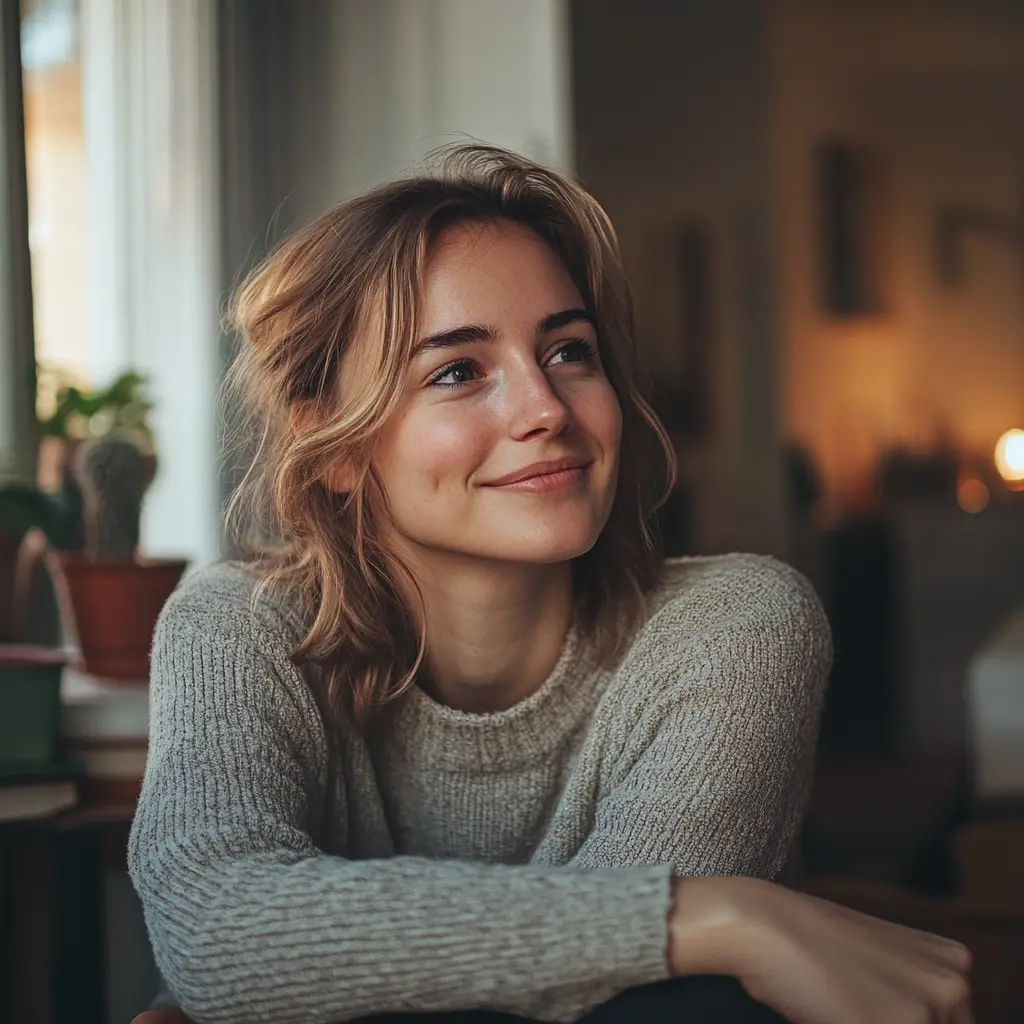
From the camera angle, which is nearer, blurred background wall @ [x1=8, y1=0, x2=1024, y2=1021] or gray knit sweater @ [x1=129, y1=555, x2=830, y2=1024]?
gray knit sweater @ [x1=129, y1=555, x2=830, y2=1024]

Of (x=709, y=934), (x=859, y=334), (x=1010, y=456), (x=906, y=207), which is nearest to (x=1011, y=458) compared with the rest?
(x=1010, y=456)

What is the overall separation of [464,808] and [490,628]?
185 mm

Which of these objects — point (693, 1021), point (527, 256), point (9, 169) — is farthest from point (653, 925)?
point (9, 169)

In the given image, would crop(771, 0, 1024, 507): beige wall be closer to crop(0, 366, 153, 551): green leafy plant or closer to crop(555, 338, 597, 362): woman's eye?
crop(0, 366, 153, 551): green leafy plant

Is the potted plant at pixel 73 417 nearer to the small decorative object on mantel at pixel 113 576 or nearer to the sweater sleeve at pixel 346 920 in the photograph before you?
the small decorative object on mantel at pixel 113 576

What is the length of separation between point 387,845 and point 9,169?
1.12 m

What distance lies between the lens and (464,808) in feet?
4.28

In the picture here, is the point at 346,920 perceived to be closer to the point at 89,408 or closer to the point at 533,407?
the point at 533,407

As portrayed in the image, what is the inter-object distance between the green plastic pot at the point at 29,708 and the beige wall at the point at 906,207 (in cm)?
179

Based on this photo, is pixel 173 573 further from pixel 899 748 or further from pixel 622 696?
pixel 899 748

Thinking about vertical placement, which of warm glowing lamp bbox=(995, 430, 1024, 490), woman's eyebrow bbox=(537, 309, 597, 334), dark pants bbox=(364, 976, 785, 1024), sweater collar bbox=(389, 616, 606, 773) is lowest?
dark pants bbox=(364, 976, 785, 1024)

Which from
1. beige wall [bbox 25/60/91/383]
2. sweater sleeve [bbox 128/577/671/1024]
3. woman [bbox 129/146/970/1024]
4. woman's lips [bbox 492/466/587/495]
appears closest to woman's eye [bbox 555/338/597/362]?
woman [bbox 129/146/970/1024]

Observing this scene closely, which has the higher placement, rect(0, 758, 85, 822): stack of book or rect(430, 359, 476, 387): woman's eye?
rect(430, 359, 476, 387): woman's eye

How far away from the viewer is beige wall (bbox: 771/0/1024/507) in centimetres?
274
